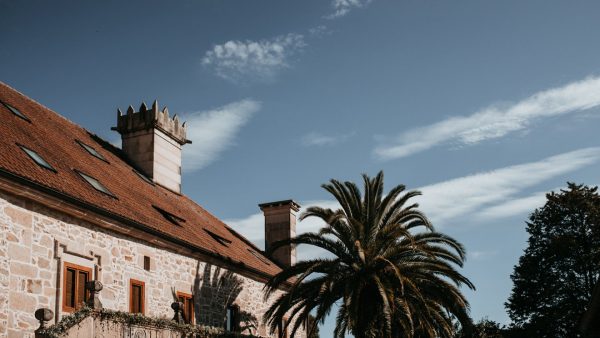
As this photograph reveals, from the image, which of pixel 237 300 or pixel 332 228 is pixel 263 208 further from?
pixel 332 228

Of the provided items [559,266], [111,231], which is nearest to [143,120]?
[111,231]

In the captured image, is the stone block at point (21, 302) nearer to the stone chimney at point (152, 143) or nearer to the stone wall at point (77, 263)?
the stone wall at point (77, 263)

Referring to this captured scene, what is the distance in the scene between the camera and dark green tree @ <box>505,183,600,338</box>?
37531 mm

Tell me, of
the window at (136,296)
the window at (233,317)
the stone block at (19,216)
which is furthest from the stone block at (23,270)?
Answer: the window at (233,317)

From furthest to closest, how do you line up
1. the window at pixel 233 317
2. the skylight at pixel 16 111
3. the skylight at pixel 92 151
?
the window at pixel 233 317 → the skylight at pixel 92 151 → the skylight at pixel 16 111

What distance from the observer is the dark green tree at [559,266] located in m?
37.5

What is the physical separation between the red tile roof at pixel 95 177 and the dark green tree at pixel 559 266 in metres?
16.3

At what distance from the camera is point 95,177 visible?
2083 centimetres

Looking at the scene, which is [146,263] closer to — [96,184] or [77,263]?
[96,184]

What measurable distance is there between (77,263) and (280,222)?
17.2 meters

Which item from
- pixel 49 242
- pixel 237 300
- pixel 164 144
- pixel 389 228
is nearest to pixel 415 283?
pixel 389 228

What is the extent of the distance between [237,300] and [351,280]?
505 centimetres

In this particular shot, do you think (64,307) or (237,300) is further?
(237,300)

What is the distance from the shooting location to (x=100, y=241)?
17.9 metres
